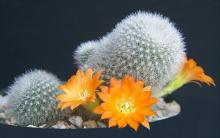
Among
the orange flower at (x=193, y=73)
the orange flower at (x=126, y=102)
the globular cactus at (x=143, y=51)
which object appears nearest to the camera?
the orange flower at (x=126, y=102)

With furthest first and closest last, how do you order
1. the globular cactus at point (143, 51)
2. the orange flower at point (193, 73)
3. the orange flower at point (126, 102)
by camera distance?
1. the orange flower at point (193, 73)
2. the globular cactus at point (143, 51)
3. the orange flower at point (126, 102)

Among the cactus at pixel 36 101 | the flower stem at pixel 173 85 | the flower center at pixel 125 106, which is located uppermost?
the flower stem at pixel 173 85

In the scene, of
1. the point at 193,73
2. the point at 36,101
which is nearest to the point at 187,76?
the point at 193,73

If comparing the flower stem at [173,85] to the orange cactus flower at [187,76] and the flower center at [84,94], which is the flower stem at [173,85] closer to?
the orange cactus flower at [187,76]

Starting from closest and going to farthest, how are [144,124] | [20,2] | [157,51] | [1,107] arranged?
[144,124], [157,51], [1,107], [20,2]

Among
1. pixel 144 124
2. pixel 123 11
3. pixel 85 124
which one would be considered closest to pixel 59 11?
pixel 123 11

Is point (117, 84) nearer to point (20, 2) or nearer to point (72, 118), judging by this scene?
point (72, 118)

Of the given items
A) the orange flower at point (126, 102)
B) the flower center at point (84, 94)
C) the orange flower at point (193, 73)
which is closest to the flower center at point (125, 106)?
the orange flower at point (126, 102)
